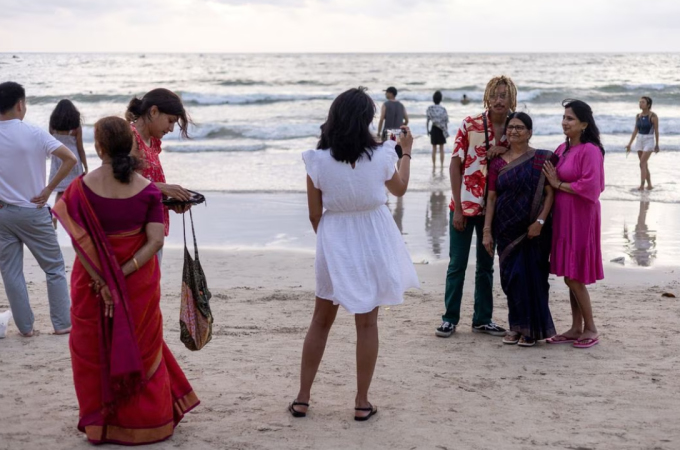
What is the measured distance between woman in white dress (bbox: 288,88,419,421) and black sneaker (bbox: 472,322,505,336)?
1.76 m

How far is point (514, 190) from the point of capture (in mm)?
4879

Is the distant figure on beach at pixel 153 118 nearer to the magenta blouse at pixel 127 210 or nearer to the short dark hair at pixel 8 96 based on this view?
the magenta blouse at pixel 127 210

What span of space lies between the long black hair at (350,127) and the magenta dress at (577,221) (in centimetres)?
187

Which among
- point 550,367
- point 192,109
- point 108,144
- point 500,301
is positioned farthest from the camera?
point 192,109

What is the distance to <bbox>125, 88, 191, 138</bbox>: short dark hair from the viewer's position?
12.7 ft

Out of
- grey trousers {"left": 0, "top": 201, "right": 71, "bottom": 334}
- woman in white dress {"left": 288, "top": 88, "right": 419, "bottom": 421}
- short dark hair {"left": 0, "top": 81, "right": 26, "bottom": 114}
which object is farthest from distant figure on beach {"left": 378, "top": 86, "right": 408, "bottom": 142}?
woman in white dress {"left": 288, "top": 88, "right": 419, "bottom": 421}

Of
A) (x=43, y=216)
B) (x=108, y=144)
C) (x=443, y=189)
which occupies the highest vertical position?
(x=108, y=144)

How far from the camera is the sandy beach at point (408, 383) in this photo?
3.64 m

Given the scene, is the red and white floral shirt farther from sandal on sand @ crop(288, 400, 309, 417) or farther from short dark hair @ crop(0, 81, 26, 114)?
short dark hair @ crop(0, 81, 26, 114)

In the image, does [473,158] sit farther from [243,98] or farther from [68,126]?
[243,98]

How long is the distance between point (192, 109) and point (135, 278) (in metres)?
28.2

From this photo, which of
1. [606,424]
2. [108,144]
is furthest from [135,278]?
[606,424]

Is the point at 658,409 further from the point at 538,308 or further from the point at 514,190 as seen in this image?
the point at 514,190

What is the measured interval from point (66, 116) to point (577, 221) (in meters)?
4.79
